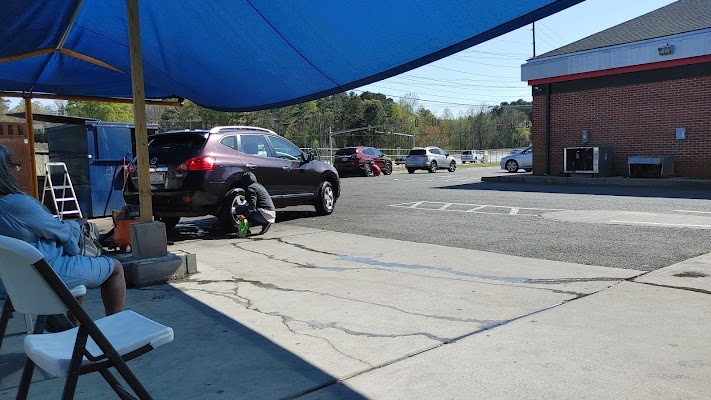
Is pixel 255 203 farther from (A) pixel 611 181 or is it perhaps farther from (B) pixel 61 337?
(A) pixel 611 181

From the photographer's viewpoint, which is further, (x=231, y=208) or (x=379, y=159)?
(x=379, y=159)

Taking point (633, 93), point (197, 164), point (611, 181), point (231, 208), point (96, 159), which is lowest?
point (611, 181)

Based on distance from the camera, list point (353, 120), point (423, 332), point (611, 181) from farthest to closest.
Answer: point (353, 120) → point (611, 181) → point (423, 332)

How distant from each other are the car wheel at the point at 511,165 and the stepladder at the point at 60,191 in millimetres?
25994

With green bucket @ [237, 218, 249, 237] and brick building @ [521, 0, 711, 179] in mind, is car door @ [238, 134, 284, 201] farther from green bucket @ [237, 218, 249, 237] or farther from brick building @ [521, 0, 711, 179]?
brick building @ [521, 0, 711, 179]

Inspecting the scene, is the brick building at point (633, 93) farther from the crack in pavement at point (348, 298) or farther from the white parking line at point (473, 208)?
the crack in pavement at point (348, 298)

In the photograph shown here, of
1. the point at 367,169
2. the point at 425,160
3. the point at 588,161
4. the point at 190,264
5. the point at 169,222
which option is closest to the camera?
the point at 190,264

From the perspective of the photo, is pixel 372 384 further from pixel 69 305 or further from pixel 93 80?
pixel 93 80

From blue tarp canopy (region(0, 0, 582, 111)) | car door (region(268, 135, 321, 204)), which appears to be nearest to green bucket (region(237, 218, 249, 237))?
car door (region(268, 135, 321, 204))

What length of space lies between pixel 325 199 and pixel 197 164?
12.4 ft

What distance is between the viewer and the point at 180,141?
889 cm

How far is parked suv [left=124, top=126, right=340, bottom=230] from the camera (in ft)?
27.9

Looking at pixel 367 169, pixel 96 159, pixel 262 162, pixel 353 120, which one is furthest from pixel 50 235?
pixel 353 120

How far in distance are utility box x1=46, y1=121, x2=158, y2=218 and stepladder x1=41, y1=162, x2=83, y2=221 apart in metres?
0.22
